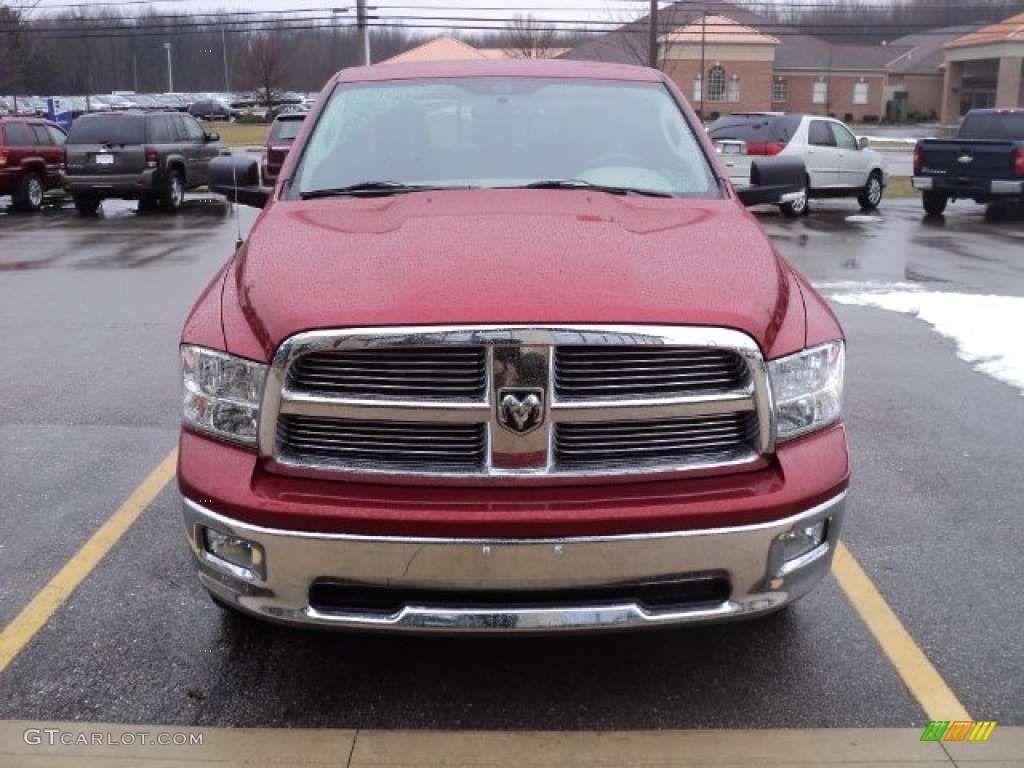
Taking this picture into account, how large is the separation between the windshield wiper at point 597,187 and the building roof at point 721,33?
68804 millimetres

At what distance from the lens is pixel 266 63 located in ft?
241

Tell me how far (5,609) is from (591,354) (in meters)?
2.37

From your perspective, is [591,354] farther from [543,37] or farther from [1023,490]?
[543,37]

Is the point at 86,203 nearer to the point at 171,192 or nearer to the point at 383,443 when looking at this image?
the point at 171,192

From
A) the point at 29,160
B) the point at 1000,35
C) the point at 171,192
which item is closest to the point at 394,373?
the point at 171,192

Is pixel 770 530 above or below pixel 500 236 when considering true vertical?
below

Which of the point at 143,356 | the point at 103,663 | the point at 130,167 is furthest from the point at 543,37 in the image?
the point at 103,663

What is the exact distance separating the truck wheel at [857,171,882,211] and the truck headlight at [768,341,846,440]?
1761 centimetres

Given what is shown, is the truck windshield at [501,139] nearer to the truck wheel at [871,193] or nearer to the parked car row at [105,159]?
the parked car row at [105,159]

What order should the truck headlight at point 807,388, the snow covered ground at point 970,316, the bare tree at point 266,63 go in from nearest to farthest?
the truck headlight at point 807,388
the snow covered ground at point 970,316
the bare tree at point 266,63

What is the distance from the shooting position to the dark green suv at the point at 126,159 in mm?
18625

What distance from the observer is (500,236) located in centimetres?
323

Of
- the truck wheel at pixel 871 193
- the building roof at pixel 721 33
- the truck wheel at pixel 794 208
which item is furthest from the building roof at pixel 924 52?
the truck wheel at pixel 794 208

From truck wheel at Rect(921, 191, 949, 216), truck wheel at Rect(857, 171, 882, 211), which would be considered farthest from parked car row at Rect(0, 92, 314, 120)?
truck wheel at Rect(921, 191, 949, 216)
